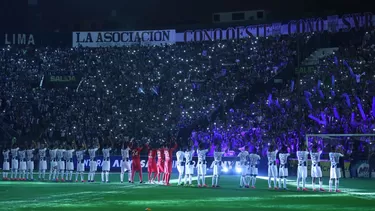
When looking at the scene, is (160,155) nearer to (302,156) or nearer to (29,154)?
(302,156)

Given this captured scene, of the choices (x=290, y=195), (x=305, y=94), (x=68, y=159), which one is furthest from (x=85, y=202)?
(x=305, y=94)

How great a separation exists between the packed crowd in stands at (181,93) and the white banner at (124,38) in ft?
5.13

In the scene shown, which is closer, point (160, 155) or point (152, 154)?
point (160, 155)

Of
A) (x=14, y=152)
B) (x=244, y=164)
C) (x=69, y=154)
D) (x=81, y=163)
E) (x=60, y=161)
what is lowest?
(x=244, y=164)

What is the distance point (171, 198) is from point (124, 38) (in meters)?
38.8

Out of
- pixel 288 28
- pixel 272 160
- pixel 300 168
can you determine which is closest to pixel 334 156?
pixel 300 168

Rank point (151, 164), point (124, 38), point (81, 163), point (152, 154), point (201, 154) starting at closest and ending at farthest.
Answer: point (201, 154), point (151, 164), point (152, 154), point (81, 163), point (124, 38)

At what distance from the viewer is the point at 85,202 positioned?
24.8 metres

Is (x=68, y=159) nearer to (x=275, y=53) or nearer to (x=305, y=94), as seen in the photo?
(x=305, y=94)

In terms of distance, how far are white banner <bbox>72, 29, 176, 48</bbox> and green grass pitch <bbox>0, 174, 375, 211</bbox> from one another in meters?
30.3

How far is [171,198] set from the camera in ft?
87.3

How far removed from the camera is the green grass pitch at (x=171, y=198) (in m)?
23.1

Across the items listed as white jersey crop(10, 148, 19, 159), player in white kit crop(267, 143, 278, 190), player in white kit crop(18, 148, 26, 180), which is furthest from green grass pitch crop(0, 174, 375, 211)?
white jersey crop(10, 148, 19, 159)

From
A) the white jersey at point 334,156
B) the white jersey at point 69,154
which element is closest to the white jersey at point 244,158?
the white jersey at point 334,156
